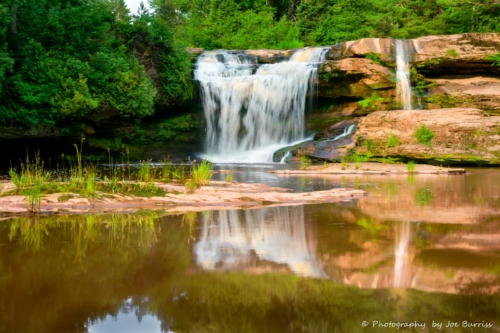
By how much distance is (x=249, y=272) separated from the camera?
4367mm

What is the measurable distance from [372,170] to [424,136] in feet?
11.9

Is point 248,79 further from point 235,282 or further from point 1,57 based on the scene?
point 235,282

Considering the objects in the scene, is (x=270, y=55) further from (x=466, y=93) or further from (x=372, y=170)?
(x=372, y=170)

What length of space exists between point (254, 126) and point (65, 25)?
9134 millimetres

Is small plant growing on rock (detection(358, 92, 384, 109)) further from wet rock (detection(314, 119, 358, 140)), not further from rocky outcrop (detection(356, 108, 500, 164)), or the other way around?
rocky outcrop (detection(356, 108, 500, 164))

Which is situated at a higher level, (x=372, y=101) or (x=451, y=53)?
(x=451, y=53)

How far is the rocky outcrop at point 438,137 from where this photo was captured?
60.4 ft

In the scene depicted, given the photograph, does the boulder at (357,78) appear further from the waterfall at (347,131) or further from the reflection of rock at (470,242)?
the reflection of rock at (470,242)

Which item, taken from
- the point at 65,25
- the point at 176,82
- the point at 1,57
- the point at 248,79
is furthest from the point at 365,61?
the point at 1,57

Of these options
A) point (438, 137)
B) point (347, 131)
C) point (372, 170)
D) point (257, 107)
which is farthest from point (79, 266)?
point (257, 107)

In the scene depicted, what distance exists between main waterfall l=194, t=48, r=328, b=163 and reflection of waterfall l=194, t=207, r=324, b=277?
16.4 m

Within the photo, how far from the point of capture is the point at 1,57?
49.2 feet

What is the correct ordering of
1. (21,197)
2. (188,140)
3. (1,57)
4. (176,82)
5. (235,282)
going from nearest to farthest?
(235,282) < (21,197) < (1,57) < (176,82) < (188,140)

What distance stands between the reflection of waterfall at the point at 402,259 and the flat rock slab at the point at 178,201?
2807 millimetres
